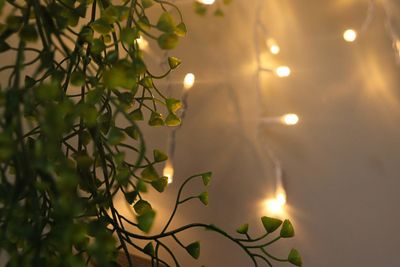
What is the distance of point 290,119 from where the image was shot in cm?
93

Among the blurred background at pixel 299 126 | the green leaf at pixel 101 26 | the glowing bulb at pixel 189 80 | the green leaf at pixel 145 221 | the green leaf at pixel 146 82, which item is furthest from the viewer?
the glowing bulb at pixel 189 80

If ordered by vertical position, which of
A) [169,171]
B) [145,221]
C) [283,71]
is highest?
[283,71]

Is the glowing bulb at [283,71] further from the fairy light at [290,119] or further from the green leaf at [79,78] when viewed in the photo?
the green leaf at [79,78]

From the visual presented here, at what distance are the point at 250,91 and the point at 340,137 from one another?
0.21 metres

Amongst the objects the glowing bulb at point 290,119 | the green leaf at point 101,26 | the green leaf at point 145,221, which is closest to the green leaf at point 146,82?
the green leaf at point 101,26

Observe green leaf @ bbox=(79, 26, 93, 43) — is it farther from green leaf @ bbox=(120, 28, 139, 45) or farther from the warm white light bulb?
the warm white light bulb

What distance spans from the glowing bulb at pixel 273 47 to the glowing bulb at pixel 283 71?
0.13 ft

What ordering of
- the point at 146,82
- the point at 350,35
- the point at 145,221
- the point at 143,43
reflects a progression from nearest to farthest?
the point at 145,221, the point at 146,82, the point at 350,35, the point at 143,43

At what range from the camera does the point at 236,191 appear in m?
0.96

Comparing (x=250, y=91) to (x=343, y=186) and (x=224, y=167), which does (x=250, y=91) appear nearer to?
(x=224, y=167)

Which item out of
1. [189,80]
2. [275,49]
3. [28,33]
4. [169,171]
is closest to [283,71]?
[275,49]

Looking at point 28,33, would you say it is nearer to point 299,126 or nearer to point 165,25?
point 165,25

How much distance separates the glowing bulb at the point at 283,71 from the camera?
0.94m

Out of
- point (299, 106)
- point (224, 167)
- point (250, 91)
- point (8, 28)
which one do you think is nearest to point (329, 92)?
point (299, 106)
